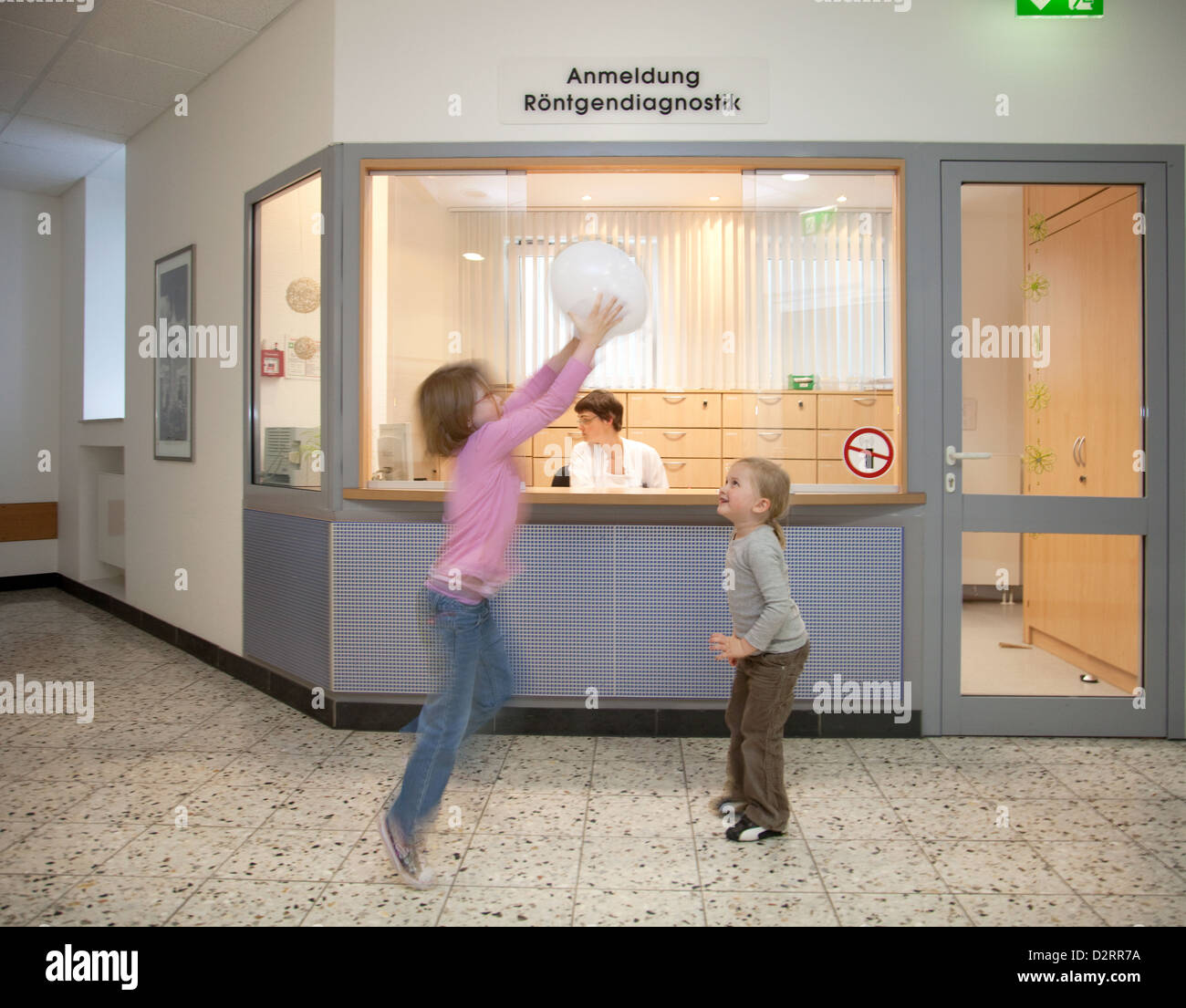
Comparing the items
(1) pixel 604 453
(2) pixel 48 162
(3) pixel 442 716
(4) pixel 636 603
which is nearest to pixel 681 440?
(1) pixel 604 453

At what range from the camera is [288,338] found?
13.7 feet

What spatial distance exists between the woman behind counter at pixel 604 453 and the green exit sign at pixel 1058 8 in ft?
7.77

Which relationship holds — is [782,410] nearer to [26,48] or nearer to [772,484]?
[772,484]

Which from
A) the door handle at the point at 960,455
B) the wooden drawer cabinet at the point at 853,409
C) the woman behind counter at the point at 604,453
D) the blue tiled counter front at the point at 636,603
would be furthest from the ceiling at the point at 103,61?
the door handle at the point at 960,455

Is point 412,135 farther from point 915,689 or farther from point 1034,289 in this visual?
point 915,689

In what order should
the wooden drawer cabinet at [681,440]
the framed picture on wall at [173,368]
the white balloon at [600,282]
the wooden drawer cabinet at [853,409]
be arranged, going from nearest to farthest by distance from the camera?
the white balloon at [600,282], the wooden drawer cabinet at [853,409], the framed picture on wall at [173,368], the wooden drawer cabinet at [681,440]

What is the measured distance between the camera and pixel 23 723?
3.93m

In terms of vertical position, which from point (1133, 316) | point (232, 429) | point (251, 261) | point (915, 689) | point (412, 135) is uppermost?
point (412, 135)

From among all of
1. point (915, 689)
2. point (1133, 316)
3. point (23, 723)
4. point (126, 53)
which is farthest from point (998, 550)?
point (126, 53)

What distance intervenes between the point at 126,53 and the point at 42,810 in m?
3.83

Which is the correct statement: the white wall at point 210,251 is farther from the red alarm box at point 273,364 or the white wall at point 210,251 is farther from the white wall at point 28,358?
the white wall at point 28,358

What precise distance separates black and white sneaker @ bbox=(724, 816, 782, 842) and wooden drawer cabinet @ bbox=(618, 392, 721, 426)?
14.7 feet

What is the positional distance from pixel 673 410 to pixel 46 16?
4478 mm

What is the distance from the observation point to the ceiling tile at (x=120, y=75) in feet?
15.5
